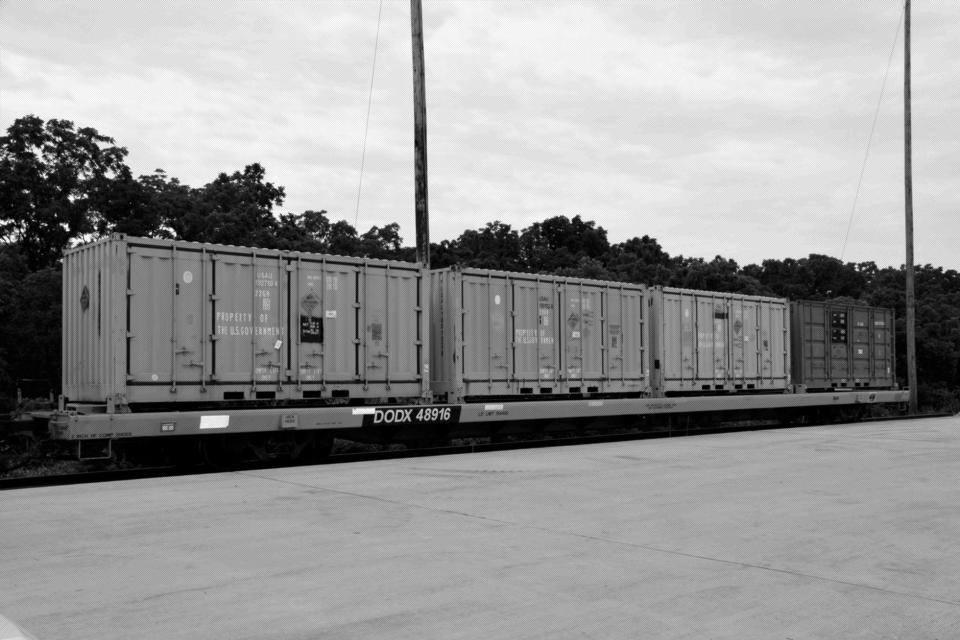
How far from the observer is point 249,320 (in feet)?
47.1

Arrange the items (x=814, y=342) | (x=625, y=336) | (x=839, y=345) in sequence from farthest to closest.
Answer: (x=839, y=345)
(x=814, y=342)
(x=625, y=336)

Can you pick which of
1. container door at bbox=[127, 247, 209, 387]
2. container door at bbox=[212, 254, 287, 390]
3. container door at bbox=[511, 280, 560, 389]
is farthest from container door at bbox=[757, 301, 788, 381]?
container door at bbox=[127, 247, 209, 387]

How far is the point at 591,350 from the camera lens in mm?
19281

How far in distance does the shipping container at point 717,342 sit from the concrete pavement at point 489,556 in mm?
8334

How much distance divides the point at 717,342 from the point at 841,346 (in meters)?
5.96

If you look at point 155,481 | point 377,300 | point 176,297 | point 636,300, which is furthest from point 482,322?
point 155,481

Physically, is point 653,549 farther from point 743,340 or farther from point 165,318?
point 743,340

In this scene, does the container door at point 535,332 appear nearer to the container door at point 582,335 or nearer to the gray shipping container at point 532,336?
the gray shipping container at point 532,336

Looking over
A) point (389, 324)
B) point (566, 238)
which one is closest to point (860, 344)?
point (389, 324)

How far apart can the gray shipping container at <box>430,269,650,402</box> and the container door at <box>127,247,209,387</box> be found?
195 inches

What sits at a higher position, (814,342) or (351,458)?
(814,342)

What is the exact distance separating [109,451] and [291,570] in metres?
6.57

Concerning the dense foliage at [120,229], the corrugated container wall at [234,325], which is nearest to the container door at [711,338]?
the corrugated container wall at [234,325]

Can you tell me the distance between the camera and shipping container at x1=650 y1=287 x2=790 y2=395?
2097 centimetres
